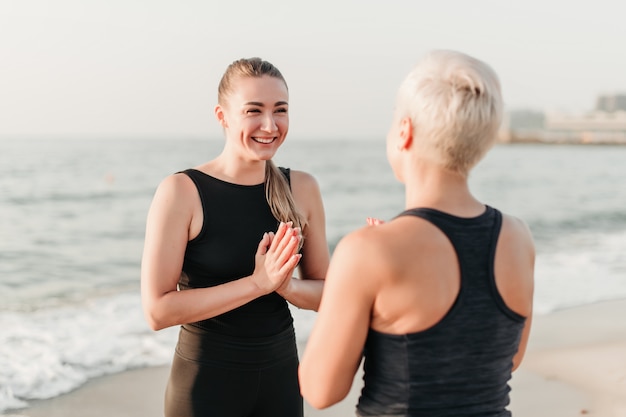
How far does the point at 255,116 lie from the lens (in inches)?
101

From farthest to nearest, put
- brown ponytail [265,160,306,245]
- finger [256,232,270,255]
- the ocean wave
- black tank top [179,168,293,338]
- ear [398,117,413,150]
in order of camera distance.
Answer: the ocean wave, brown ponytail [265,160,306,245], black tank top [179,168,293,338], finger [256,232,270,255], ear [398,117,413,150]

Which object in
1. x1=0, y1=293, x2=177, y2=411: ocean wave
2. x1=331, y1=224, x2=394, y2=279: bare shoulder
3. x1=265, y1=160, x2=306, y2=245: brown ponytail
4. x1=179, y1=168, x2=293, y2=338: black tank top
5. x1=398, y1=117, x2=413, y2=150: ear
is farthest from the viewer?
x1=0, y1=293, x2=177, y2=411: ocean wave

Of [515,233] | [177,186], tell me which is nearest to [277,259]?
[177,186]

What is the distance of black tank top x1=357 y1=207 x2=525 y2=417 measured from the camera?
1564 mm

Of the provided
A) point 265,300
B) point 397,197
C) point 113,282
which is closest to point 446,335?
point 265,300

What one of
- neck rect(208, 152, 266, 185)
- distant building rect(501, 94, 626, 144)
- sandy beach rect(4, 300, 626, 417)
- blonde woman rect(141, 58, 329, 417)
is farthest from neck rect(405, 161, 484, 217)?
distant building rect(501, 94, 626, 144)

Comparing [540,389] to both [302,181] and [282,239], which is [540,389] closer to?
[302,181]

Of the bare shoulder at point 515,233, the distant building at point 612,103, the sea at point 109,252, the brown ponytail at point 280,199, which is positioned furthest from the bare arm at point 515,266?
the distant building at point 612,103

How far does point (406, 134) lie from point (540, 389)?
4727mm

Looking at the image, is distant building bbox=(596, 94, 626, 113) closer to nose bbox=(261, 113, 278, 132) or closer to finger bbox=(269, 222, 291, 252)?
nose bbox=(261, 113, 278, 132)

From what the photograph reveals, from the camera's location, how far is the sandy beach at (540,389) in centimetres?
531

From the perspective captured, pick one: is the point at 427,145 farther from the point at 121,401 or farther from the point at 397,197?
the point at 397,197

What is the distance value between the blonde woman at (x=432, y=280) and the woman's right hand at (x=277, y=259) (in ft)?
1.96

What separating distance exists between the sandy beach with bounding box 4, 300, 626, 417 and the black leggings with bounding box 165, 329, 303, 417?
264 centimetres
